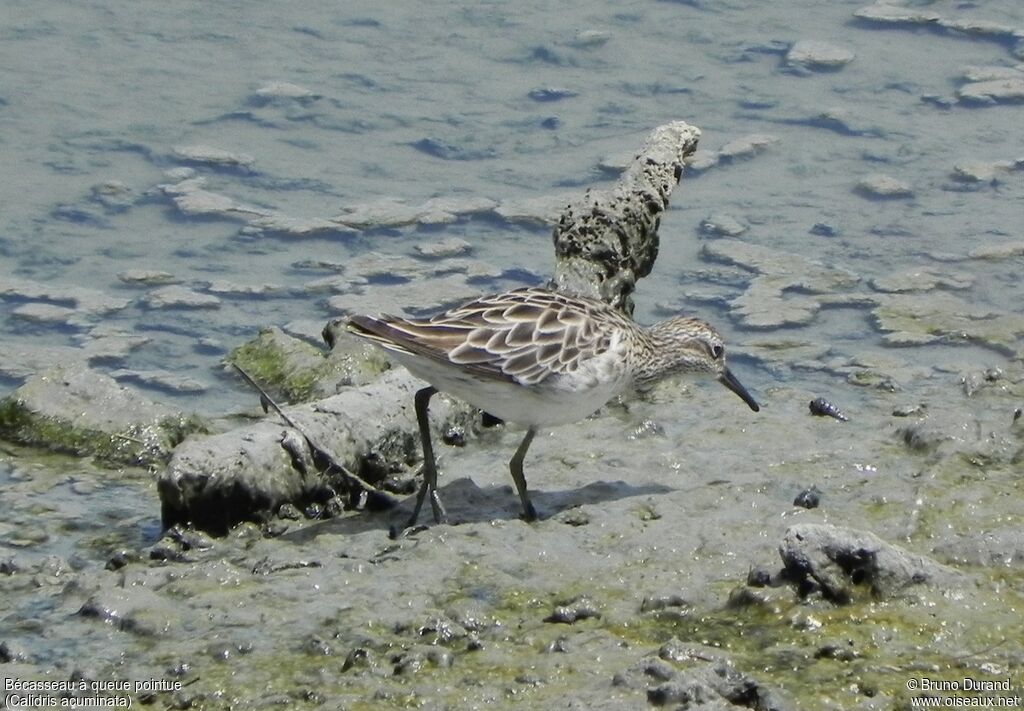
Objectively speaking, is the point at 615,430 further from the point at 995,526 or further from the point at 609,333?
the point at 995,526

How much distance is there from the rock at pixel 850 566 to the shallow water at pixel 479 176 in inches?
48.2

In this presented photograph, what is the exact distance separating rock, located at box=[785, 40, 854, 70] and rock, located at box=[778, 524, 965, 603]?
8980mm

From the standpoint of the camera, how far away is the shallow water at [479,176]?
952 centimetres

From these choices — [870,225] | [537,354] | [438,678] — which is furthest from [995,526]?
[870,225]

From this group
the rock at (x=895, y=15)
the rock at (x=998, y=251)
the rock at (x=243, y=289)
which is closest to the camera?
the rock at (x=243, y=289)

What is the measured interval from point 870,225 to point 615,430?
→ 13.9 feet

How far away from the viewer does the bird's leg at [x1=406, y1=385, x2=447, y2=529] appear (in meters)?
7.04

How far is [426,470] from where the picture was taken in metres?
7.16

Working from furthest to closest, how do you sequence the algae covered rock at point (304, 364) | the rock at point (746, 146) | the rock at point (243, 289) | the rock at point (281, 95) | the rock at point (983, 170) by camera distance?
the rock at point (281, 95) < the rock at point (746, 146) < the rock at point (983, 170) < the rock at point (243, 289) < the algae covered rock at point (304, 364)

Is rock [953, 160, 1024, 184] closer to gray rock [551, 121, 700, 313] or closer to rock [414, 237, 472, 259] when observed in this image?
gray rock [551, 121, 700, 313]

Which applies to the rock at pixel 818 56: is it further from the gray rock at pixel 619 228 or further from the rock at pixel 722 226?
the gray rock at pixel 619 228

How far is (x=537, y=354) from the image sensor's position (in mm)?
7098

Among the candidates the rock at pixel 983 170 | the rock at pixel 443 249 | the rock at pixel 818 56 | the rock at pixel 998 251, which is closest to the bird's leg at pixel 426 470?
the rock at pixel 443 249

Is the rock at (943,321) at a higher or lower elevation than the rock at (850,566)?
lower
